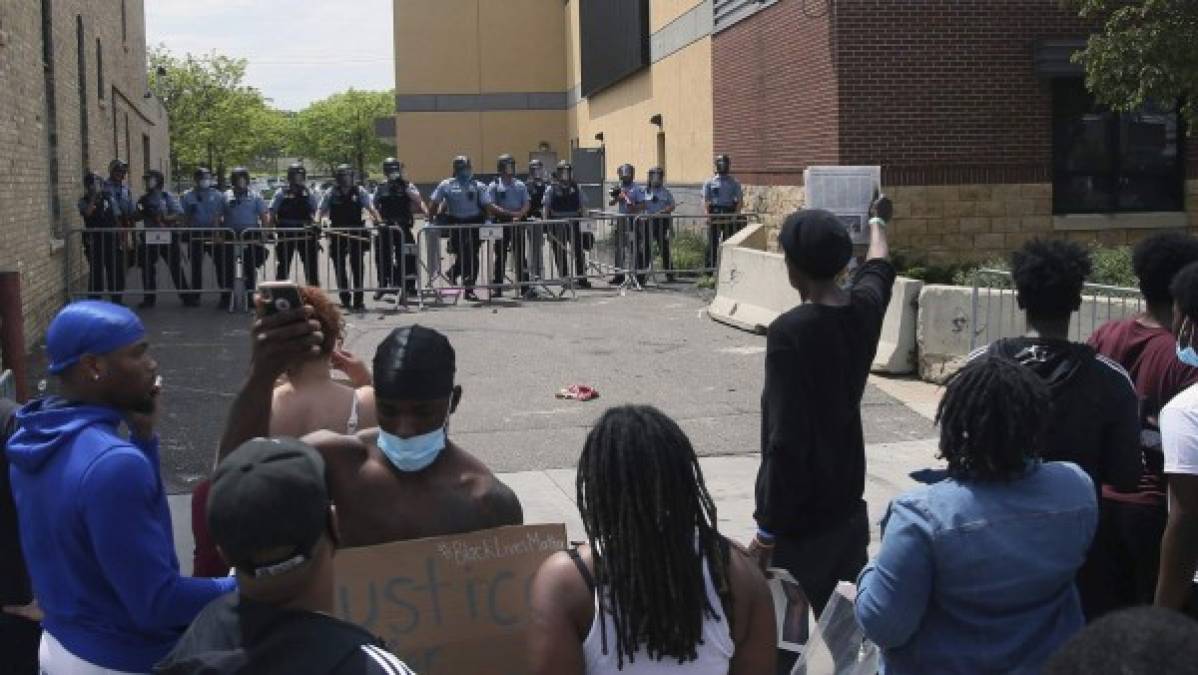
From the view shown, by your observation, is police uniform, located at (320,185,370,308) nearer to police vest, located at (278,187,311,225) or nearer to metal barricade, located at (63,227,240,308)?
police vest, located at (278,187,311,225)

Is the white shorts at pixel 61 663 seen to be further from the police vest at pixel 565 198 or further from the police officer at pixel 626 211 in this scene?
the police vest at pixel 565 198

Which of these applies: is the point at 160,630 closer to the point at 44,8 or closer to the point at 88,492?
the point at 88,492

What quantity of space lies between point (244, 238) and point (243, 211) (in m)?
0.64

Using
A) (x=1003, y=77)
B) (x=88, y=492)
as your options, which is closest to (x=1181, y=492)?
(x=88, y=492)

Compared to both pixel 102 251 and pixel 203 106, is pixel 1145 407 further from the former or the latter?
pixel 203 106

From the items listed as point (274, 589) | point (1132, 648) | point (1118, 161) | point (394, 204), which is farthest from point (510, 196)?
point (1132, 648)

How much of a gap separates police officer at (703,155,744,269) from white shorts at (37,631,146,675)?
1832 centimetres

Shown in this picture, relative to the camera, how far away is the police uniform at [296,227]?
18.6m

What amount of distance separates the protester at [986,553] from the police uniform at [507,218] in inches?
661

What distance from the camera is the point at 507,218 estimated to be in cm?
2075

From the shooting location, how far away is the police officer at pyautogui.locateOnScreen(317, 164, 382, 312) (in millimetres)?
18812

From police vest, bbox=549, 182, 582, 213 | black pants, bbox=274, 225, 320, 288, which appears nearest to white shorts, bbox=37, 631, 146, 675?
black pants, bbox=274, 225, 320, 288

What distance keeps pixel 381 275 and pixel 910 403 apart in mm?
9548

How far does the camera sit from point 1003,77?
1742 cm
